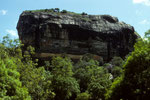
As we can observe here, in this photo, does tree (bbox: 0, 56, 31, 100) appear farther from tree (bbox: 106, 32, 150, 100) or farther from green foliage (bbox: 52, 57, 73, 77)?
green foliage (bbox: 52, 57, 73, 77)

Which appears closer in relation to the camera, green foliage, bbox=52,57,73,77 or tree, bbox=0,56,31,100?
tree, bbox=0,56,31,100

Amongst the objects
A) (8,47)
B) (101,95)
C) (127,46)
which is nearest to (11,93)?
(8,47)

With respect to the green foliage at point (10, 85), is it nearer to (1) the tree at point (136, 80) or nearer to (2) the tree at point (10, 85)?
(2) the tree at point (10, 85)

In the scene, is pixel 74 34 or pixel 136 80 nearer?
pixel 136 80

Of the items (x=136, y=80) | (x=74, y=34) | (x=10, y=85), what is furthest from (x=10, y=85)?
(x=74, y=34)

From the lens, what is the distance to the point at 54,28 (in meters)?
42.4

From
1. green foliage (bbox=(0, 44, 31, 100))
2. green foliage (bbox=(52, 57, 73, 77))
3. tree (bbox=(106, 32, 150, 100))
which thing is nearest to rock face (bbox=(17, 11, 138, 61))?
green foliage (bbox=(52, 57, 73, 77))

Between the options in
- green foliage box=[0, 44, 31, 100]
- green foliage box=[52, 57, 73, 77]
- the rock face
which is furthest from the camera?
the rock face

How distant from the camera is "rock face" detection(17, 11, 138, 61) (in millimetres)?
42188

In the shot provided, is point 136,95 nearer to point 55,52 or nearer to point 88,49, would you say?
point 55,52

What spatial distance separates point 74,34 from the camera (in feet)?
149

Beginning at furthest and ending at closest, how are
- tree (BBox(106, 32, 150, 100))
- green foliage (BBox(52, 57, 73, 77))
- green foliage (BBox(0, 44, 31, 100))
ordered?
green foliage (BBox(52, 57, 73, 77)) → tree (BBox(106, 32, 150, 100)) → green foliage (BBox(0, 44, 31, 100))

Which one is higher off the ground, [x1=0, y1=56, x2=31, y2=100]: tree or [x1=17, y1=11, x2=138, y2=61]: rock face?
[x1=17, y1=11, x2=138, y2=61]: rock face

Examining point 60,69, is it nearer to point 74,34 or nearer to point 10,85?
point 10,85
